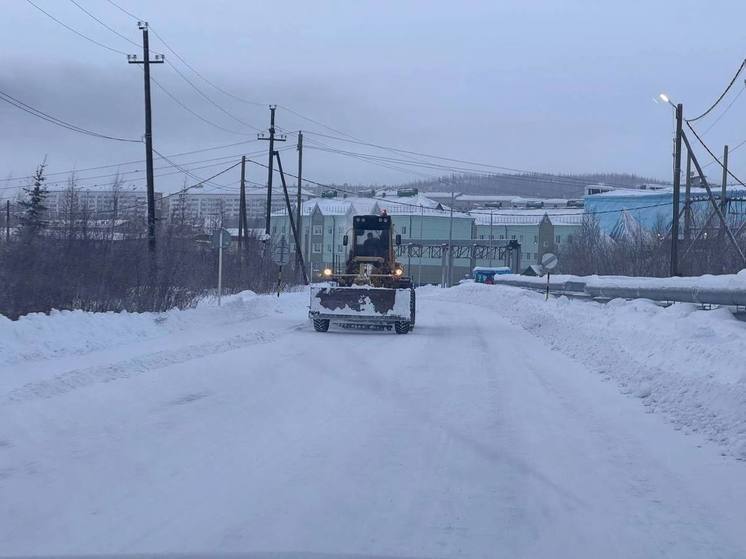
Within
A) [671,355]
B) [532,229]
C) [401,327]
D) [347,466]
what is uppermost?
[532,229]

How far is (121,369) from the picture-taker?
50.6 ft

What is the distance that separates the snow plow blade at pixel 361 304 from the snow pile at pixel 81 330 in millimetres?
3266

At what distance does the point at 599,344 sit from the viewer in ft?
70.4

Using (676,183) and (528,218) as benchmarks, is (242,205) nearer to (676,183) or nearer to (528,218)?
(676,183)

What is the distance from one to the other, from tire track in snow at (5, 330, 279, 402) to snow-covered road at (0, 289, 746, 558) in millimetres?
63

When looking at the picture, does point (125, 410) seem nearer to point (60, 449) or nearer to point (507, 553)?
point (60, 449)

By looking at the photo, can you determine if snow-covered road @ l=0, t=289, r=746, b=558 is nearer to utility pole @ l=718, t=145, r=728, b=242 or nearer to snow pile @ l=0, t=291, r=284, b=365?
snow pile @ l=0, t=291, r=284, b=365

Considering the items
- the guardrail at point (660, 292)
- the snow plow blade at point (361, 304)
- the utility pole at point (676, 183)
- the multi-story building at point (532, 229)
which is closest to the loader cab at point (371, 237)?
the snow plow blade at point (361, 304)

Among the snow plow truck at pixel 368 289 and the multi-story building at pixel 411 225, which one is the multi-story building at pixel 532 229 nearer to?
the multi-story building at pixel 411 225

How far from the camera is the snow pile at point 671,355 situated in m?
11.8

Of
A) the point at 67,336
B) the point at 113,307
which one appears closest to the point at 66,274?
the point at 113,307

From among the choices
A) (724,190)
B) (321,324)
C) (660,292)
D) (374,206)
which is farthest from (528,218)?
(321,324)

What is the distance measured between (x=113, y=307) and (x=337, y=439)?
16.8 m

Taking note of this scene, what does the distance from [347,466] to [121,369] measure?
7.69 meters
